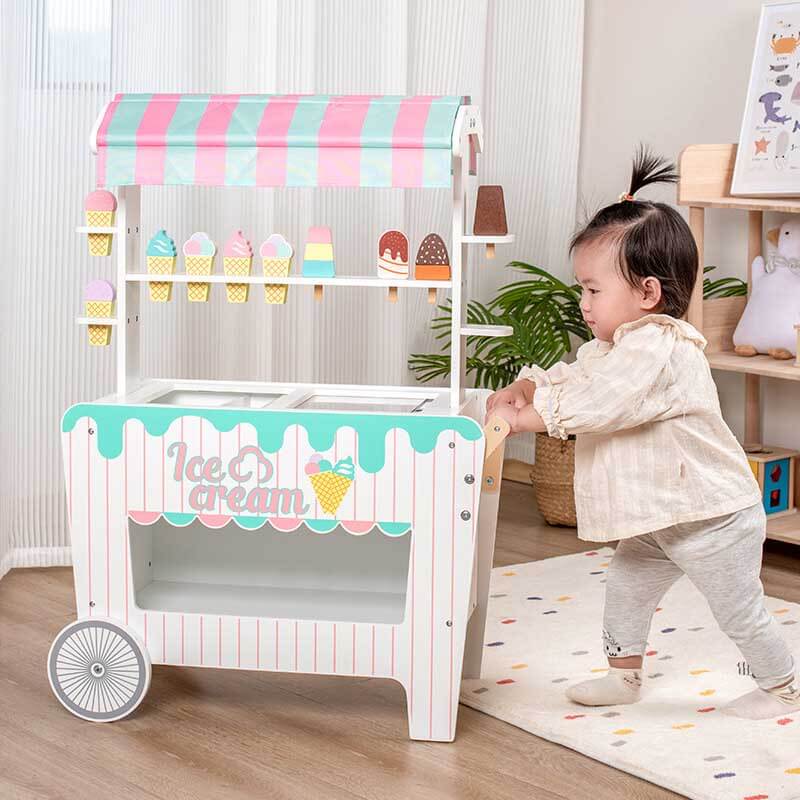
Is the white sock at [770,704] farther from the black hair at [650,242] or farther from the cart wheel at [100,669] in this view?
the cart wheel at [100,669]

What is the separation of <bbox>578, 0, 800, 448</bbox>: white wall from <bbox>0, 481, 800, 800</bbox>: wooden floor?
1753 millimetres

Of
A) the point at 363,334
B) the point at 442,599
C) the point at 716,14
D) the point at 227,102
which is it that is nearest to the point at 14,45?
the point at 227,102

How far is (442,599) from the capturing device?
6.32 feet

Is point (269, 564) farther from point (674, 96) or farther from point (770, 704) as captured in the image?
point (674, 96)

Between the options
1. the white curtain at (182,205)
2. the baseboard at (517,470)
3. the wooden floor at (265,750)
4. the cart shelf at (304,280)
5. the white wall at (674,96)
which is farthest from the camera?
the baseboard at (517,470)

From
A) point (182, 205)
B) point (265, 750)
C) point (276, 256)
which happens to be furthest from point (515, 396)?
point (182, 205)

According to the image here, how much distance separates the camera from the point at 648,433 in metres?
1.95

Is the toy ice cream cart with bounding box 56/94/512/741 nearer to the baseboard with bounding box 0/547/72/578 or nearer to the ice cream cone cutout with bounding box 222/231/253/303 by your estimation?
the ice cream cone cutout with bounding box 222/231/253/303

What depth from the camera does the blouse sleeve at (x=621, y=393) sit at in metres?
1.88

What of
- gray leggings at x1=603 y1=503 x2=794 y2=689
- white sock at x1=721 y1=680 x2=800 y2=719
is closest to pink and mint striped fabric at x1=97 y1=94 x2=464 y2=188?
gray leggings at x1=603 y1=503 x2=794 y2=689

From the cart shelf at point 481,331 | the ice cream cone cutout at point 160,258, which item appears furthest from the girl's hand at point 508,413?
the ice cream cone cutout at point 160,258

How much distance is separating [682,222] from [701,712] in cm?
79

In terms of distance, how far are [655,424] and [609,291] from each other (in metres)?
0.22

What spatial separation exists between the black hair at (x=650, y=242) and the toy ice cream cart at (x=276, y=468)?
203mm
